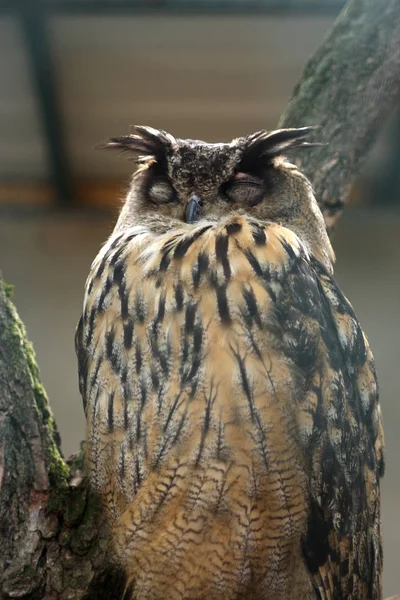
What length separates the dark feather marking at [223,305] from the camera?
1434mm

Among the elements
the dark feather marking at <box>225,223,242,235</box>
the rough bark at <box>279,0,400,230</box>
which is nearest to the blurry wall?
the rough bark at <box>279,0,400,230</box>

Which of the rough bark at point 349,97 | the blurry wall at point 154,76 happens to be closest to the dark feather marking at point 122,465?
the rough bark at point 349,97

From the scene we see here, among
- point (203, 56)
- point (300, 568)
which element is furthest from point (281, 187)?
point (203, 56)

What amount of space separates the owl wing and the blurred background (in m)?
1.22

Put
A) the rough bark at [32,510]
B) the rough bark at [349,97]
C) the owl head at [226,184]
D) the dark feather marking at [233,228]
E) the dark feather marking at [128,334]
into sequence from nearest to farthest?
the rough bark at [32,510]
the dark feather marking at [128,334]
the dark feather marking at [233,228]
the owl head at [226,184]
the rough bark at [349,97]

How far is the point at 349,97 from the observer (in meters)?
2.06

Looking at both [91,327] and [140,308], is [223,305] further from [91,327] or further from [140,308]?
[91,327]

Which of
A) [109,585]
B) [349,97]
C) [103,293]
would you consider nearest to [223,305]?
[103,293]

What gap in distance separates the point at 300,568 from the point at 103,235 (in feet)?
11.1

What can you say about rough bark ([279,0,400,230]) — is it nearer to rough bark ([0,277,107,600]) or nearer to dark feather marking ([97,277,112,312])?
dark feather marking ([97,277,112,312])

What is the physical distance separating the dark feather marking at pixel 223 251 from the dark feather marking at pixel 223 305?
36 millimetres

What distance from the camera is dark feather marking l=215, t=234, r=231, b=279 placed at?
1496 millimetres

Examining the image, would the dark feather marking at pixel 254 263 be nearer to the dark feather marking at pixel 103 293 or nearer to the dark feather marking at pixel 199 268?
the dark feather marking at pixel 199 268

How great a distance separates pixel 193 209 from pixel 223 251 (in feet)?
0.63
